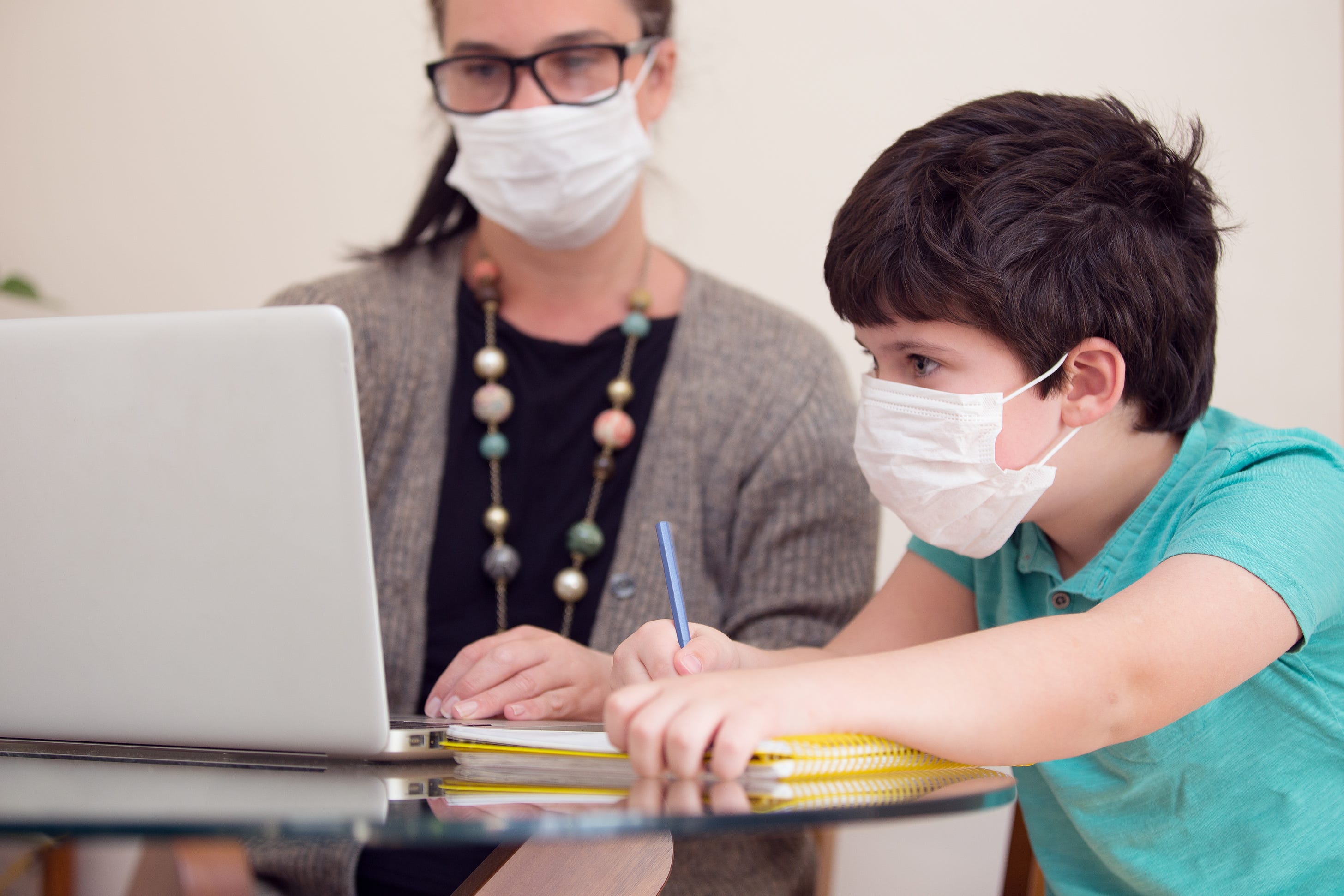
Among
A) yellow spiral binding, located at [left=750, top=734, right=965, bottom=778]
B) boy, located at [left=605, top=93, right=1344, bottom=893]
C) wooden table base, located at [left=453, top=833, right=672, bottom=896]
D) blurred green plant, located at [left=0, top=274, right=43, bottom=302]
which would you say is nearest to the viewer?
yellow spiral binding, located at [left=750, top=734, right=965, bottom=778]

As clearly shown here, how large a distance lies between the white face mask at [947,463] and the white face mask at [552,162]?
0.50m

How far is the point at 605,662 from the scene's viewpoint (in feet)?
2.78

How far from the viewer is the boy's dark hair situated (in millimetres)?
724

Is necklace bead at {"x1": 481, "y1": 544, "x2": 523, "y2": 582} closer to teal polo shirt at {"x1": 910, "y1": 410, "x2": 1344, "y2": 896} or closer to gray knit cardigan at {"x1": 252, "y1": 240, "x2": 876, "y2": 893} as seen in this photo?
gray knit cardigan at {"x1": 252, "y1": 240, "x2": 876, "y2": 893}

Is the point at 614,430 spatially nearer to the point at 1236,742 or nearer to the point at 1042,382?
the point at 1042,382

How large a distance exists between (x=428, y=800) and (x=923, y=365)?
47 cm

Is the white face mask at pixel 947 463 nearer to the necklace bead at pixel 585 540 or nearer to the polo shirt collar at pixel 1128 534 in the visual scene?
the polo shirt collar at pixel 1128 534

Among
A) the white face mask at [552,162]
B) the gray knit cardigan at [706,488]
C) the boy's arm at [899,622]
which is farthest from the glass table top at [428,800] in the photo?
the white face mask at [552,162]

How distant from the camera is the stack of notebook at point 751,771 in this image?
1.37 ft

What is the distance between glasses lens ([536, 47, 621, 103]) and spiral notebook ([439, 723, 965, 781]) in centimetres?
78

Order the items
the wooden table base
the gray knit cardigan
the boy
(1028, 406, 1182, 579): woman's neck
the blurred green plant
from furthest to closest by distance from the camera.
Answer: the blurred green plant < the gray knit cardigan < (1028, 406, 1182, 579): woman's neck < the boy < the wooden table base

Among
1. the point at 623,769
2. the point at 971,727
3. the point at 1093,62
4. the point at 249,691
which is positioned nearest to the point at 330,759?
the point at 249,691

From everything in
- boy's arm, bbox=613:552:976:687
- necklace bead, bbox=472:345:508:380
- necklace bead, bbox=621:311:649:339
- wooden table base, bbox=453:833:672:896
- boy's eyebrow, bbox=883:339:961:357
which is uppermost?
boy's eyebrow, bbox=883:339:961:357

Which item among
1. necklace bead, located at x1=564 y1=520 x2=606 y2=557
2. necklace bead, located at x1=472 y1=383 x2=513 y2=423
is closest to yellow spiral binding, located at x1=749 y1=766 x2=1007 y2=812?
necklace bead, located at x1=564 y1=520 x2=606 y2=557
